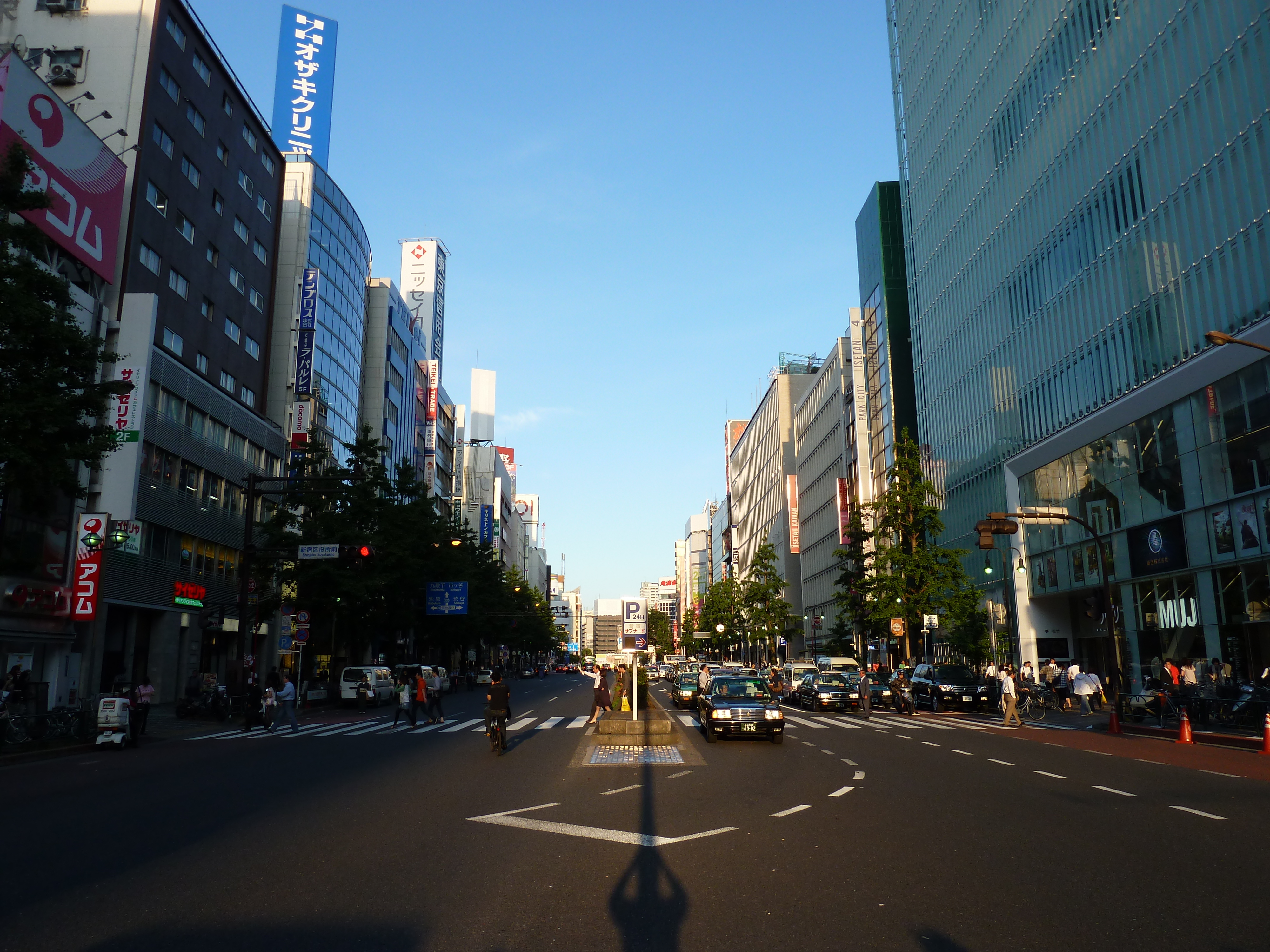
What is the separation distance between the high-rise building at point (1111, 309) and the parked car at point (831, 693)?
9.42m

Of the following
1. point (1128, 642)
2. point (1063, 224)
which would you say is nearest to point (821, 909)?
point (1128, 642)

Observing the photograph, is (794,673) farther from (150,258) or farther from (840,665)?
(150,258)

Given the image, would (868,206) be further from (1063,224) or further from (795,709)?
(795,709)

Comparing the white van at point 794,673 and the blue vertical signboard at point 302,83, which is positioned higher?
the blue vertical signboard at point 302,83

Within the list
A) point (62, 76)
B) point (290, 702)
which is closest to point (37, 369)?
point (290, 702)

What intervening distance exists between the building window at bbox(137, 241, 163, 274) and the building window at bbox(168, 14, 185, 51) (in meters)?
10.4

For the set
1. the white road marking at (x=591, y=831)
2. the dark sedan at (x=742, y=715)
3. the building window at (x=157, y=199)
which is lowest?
the white road marking at (x=591, y=831)

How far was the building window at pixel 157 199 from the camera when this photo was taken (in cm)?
4128

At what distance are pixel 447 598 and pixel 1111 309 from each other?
41.9 meters

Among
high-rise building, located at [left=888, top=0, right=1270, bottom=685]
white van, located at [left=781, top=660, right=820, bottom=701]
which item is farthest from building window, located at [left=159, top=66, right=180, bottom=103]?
high-rise building, located at [left=888, top=0, right=1270, bottom=685]

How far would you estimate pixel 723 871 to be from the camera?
8.40m

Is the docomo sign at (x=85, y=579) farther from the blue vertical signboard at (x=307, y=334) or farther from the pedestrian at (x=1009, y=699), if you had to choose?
the pedestrian at (x=1009, y=699)

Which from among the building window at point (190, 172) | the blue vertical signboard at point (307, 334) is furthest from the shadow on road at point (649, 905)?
the blue vertical signboard at point (307, 334)

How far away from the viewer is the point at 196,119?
45.8 meters
